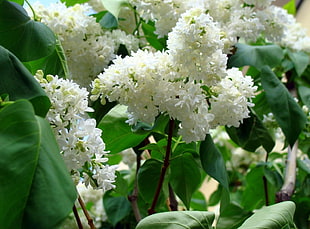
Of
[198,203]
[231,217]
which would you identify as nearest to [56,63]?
[231,217]

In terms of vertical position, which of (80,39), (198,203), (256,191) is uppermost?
(80,39)

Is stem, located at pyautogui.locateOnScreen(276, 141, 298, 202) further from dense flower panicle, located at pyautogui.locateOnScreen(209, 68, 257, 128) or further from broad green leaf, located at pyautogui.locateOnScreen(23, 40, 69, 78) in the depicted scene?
broad green leaf, located at pyautogui.locateOnScreen(23, 40, 69, 78)

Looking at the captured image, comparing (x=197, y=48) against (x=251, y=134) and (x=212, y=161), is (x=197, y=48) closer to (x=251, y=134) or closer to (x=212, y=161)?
(x=212, y=161)

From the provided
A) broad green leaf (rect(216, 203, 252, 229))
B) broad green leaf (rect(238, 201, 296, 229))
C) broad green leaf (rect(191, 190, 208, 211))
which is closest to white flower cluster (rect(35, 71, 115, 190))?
broad green leaf (rect(238, 201, 296, 229))

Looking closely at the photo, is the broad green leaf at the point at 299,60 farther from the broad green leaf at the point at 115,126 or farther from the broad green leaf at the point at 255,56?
the broad green leaf at the point at 115,126

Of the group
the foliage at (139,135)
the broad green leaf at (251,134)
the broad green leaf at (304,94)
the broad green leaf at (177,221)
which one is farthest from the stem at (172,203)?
the broad green leaf at (304,94)

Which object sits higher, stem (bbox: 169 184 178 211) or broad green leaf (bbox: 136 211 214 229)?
broad green leaf (bbox: 136 211 214 229)
